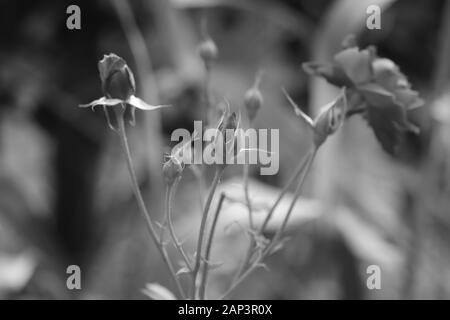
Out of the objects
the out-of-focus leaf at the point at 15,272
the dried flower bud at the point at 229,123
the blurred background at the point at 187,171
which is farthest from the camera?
the blurred background at the point at 187,171

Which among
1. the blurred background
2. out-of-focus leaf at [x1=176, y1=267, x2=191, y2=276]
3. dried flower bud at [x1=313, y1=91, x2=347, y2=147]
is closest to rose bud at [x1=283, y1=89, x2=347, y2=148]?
dried flower bud at [x1=313, y1=91, x2=347, y2=147]

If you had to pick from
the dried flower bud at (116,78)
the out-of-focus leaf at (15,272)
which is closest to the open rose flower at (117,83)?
the dried flower bud at (116,78)

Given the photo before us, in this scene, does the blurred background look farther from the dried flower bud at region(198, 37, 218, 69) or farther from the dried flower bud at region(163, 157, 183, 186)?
the dried flower bud at region(163, 157, 183, 186)

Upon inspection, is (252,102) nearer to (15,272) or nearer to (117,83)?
(117,83)

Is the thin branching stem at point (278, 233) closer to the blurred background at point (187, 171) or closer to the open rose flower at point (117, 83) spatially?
the open rose flower at point (117, 83)

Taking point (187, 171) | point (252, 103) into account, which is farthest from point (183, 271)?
point (187, 171)
